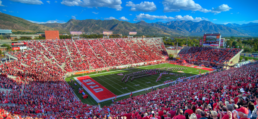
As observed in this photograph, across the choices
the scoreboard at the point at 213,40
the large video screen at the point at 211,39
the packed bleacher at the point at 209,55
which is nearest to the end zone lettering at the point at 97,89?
the packed bleacher at the point at 209,55

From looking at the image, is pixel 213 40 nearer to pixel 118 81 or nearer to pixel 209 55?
pixel 209 55

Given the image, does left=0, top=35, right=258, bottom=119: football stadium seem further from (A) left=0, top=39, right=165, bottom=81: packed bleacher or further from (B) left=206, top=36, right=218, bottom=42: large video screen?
(B) left=206, top=36, right=218, bottom=42: large video screen

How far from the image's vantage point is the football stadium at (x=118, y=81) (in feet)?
26.6

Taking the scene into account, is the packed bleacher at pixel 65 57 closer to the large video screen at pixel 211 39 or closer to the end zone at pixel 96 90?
the end zone at pixel 96 90

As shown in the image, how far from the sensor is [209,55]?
39188 mm

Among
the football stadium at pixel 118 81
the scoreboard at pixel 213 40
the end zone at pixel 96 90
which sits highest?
the scoreboard at pixel 213 40

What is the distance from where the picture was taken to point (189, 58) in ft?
136

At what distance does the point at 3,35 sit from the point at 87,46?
5780 cm

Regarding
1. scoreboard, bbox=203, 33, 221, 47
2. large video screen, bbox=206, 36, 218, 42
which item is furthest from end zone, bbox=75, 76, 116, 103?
large video screen, bbox=206, 36, 218, 42

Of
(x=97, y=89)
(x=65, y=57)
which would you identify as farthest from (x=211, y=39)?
(x=65, y=57)

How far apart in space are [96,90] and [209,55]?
3543 centimetres

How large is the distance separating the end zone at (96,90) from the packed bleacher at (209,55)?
30404mm

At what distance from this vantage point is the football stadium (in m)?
8.09

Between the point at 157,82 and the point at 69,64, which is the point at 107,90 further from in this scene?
the point at 69,64
